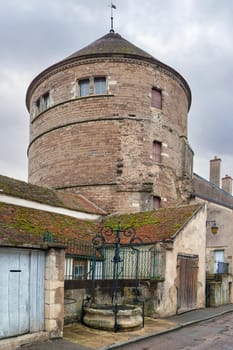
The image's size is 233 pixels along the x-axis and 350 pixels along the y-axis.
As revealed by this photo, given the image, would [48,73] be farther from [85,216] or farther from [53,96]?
[85,216]

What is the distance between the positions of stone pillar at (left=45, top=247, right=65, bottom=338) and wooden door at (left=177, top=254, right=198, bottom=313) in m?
7.09

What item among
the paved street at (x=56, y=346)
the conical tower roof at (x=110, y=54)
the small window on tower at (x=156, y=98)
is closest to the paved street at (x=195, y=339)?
the paved street at (x=56, y=346)

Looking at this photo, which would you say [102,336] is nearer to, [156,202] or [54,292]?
[54,292]

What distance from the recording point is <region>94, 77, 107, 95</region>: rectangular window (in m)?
24.1

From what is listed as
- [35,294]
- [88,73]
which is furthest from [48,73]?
[35,294]

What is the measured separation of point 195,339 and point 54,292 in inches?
170

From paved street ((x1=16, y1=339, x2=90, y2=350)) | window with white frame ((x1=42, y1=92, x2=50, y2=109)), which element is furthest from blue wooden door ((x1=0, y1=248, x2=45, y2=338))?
window with white frame ((x1=42, y1=92, x2=50, y2=109))

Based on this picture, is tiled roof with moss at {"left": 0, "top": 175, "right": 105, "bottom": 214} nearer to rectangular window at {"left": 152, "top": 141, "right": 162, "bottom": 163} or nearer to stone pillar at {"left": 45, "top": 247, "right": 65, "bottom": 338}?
rectangular window at {"left": 152, "top": 141, "right": 162, "bottom": 163}

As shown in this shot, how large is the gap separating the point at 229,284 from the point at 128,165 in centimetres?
914

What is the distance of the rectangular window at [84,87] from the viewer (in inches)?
957

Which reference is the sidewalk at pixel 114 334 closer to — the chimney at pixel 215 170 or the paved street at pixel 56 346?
the paved street at pixel 56 346

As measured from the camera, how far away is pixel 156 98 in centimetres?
2481

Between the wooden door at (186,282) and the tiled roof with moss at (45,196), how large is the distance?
21.3 feet

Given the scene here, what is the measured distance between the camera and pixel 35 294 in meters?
9.20
